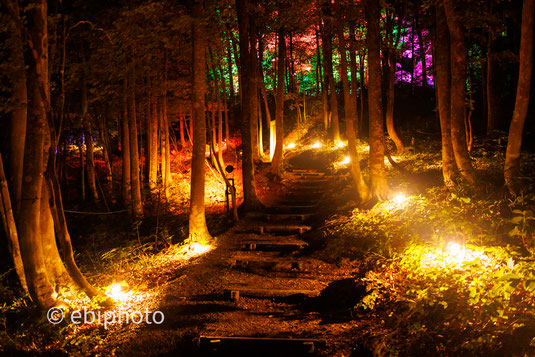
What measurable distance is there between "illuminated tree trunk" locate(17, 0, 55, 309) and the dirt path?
2.42 metres

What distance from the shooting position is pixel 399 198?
31.7 ft

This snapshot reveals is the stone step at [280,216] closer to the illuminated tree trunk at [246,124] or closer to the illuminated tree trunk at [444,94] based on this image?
the illuminated tree trunk at [246,124]

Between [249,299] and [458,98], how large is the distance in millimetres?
7102

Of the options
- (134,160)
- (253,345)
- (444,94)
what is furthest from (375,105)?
(134,160)

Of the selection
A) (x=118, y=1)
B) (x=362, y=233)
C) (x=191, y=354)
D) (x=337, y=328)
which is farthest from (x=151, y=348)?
(x=118, y=1)

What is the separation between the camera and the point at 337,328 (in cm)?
498

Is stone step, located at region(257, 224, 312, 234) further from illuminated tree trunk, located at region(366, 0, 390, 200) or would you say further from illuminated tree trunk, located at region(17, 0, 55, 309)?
illuminated tree trunk, located at region(17, 0, 55, 309)

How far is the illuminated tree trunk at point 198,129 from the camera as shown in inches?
379

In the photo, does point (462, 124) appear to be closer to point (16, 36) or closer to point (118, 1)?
point (16, 36)

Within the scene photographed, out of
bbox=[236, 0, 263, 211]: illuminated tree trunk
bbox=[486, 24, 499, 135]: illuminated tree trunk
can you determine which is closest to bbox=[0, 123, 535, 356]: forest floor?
bbox=[236, 0, 263, 211]: illuminated tree trunk

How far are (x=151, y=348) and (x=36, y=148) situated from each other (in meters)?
3.95

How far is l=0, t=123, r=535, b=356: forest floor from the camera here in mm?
4062

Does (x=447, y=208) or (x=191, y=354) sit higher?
(x=447, y=208)

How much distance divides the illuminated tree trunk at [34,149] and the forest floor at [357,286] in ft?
3.29
